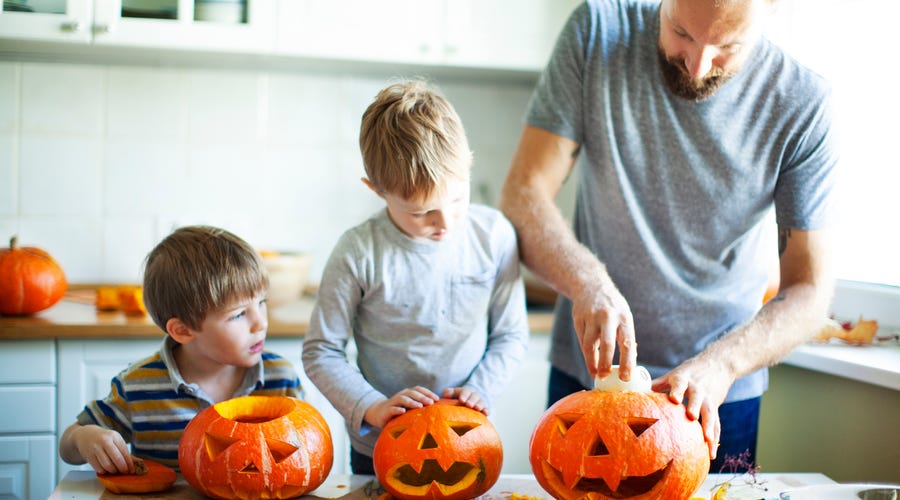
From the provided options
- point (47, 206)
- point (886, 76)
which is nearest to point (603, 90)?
point (886, 76)

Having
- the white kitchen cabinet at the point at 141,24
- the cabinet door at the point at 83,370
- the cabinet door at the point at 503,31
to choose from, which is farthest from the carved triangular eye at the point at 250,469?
the cabinet door at the point at 503,31

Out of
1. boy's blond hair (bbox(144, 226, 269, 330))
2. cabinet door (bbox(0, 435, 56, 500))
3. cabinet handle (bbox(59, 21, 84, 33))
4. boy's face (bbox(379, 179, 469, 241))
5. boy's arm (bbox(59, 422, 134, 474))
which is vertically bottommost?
cabinet door (bbox(0, 435, 56, 500))

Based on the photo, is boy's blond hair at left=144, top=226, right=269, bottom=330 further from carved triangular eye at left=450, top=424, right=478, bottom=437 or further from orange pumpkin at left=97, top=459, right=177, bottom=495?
carved triangular eye at left=450, top=424, right=478, bottom=437

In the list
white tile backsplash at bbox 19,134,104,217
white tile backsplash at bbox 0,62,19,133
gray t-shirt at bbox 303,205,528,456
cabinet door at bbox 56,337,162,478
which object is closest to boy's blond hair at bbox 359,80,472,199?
gray t-shirt at bbox 303,205,528,456

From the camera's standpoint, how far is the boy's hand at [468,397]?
1210 mm

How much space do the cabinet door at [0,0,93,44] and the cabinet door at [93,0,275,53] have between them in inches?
1.6

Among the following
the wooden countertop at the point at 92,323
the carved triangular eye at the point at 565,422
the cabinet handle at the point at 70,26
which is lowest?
the wooden countertop at the point at 92,323

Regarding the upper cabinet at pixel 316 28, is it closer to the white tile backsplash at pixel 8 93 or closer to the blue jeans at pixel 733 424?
the white tile backsplash at pixel 8 93

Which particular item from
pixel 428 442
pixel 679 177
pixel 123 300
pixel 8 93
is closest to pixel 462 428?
pixel 428 442

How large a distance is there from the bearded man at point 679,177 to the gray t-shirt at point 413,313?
0.10 metres

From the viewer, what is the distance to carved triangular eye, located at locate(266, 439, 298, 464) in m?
1.12

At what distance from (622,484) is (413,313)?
42 cm

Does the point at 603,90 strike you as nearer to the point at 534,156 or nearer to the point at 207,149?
the point at 534,156

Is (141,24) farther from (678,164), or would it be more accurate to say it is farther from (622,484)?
(622,484)
